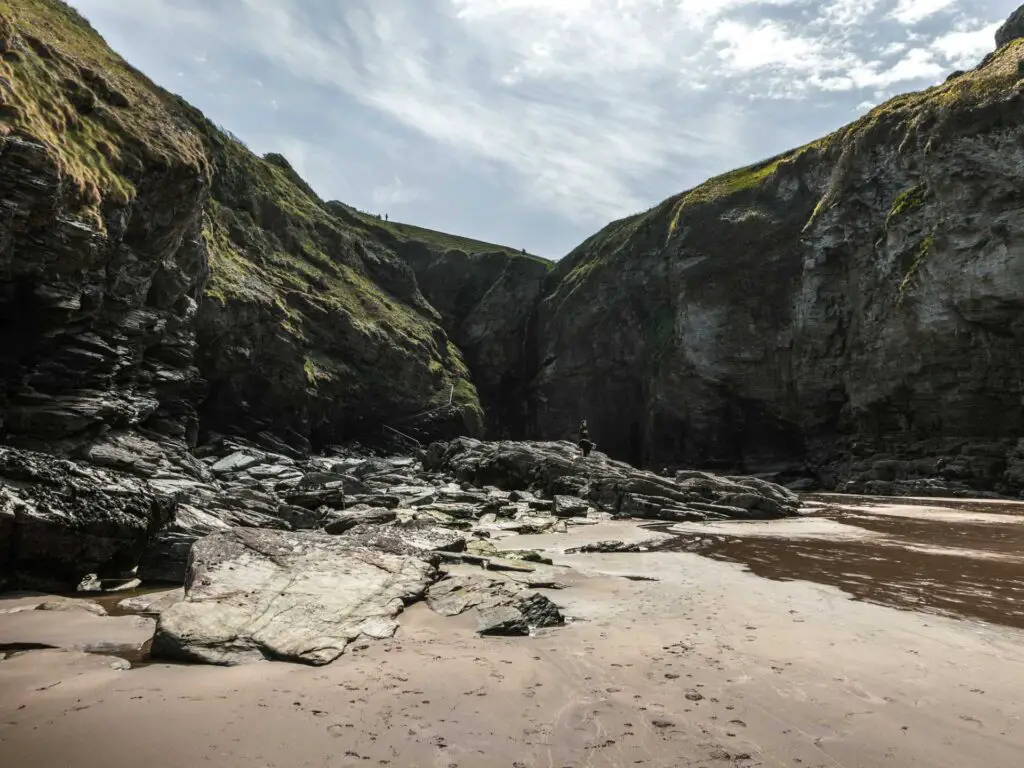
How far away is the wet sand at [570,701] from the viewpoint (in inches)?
143

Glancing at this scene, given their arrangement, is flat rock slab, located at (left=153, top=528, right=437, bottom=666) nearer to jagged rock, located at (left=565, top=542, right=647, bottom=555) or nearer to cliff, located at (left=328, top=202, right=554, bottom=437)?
jagged rock, located at (left=565, top=542, right=647, bottom=555)

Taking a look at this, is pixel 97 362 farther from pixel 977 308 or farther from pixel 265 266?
pixel 977 308

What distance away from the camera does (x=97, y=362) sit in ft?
85.6

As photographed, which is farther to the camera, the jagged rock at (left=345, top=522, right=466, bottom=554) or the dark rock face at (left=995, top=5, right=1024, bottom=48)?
the dark rock face at (left=995, top=5, right=1024, bottom=48)

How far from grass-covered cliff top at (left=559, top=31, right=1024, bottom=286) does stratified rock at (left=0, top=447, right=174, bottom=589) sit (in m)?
48.7

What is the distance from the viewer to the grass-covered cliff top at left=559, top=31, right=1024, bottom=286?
37.4 m

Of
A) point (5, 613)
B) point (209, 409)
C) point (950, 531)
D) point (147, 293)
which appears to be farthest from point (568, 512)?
point (209, 409)

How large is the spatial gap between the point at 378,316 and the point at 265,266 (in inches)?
495

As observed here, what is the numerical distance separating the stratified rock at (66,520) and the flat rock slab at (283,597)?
167 cm

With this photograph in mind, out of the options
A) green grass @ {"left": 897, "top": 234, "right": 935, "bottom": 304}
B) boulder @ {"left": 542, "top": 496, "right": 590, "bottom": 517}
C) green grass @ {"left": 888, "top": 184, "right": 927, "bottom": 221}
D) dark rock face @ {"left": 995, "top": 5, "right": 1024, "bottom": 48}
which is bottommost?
boulder @ {"left": 542, "top": 496, "right": 590, "bottom": 517}

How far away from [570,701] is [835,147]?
57.8 meters

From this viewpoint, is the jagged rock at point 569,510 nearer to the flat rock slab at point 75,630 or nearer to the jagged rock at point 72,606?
the jagged rock at point 72,606

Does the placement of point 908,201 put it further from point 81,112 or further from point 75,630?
point 81,112

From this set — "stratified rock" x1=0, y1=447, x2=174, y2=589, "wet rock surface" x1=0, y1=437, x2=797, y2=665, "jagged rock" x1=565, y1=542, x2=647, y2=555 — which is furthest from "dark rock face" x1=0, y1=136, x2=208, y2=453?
"jagged rock" x1=565, y1=542, x2=647, y2=555
